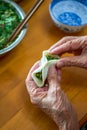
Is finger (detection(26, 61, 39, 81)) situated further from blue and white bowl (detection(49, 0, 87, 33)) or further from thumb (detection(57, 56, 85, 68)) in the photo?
blue and white bowl (detection(49, 0, 87, 33))

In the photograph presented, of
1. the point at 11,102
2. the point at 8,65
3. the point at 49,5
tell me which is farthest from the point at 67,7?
the point at 11,102

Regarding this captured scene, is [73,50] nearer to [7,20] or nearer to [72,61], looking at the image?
[72,61]

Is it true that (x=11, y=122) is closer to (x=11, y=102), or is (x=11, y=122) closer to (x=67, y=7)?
(x=11, y=102)

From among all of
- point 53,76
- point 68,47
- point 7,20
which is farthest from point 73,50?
point 7,20

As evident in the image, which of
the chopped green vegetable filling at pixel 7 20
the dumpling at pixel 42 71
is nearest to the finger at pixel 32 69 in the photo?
the dumpling at pixel 42 71

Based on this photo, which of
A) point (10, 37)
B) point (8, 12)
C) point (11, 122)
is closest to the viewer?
point (11, 122)

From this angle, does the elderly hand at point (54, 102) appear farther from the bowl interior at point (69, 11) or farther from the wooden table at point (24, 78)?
the bowl interior at point (69, 11)
